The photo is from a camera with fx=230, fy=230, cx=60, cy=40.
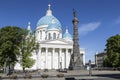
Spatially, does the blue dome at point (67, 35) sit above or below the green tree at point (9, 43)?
above

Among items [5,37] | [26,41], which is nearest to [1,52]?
[5,37]

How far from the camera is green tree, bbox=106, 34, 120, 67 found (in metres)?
76.2

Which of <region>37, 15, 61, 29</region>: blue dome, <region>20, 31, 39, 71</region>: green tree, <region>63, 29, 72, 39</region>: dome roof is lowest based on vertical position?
<region>20, 31, 39, 71</region>: green tree

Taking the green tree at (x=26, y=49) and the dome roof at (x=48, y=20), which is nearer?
the green tree at (x=26, y=49)

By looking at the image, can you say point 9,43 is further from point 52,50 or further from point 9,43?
point 52,50

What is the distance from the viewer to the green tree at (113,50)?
76250 mm

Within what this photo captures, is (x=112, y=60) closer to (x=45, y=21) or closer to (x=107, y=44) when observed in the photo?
(x=107, y=44)

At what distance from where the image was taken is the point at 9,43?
→ 61094 millimetres

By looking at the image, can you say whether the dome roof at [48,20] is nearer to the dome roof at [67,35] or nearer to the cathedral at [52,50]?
the cathedral at [52,50]

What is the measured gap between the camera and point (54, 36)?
373 ft

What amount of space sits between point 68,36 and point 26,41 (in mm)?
58683

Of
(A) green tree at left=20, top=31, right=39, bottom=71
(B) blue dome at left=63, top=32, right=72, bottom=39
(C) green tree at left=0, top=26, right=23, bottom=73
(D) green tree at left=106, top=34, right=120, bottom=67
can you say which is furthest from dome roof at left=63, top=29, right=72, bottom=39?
(C) green tree at left=0, top=26, right=23, bottom=73

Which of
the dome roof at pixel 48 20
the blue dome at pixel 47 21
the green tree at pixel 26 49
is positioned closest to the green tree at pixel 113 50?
the green tree at pixel 26 49

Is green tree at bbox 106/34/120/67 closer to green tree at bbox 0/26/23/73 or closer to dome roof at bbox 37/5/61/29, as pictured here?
green tree at bbox 0/26/23/73
